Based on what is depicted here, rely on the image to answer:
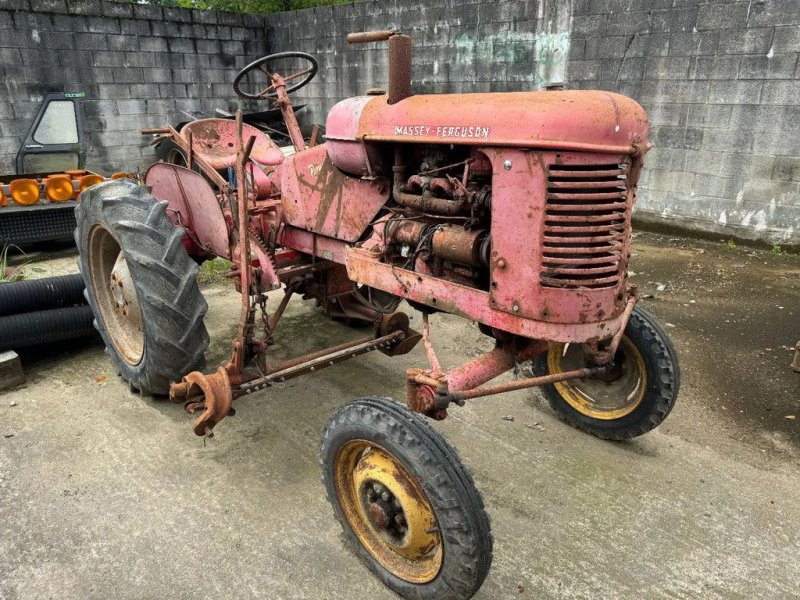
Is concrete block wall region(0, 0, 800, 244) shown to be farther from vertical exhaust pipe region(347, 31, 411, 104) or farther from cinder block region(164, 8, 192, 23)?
vertical exhaust pipe region(347, 31, 411, 104)

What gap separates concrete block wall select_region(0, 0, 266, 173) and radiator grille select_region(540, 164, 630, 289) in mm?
7914

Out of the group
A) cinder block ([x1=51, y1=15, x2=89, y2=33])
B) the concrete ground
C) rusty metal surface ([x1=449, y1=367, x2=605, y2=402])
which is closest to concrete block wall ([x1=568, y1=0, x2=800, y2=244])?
the concrete ground

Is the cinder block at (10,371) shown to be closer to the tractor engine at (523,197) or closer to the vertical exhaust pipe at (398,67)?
the tractor engine at (523,197)

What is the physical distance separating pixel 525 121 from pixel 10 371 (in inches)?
125

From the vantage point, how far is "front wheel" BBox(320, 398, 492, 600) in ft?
6.11

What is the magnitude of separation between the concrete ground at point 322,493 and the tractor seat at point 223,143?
55.8 inches

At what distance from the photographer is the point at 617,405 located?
297 centimetres

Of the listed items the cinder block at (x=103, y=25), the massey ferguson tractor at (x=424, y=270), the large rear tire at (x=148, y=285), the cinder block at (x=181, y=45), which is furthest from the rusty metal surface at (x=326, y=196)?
the cinder block at (x=181, y=45)

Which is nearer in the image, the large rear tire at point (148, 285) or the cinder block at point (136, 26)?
the large rear tire at point (148, 285)

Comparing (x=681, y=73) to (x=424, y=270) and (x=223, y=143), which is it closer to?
(x=223, y=143)

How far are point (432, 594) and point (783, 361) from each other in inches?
120

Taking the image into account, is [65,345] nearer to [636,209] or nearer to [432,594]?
[432,594]

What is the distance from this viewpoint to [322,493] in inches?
104

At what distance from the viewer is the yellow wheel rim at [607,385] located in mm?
2887
